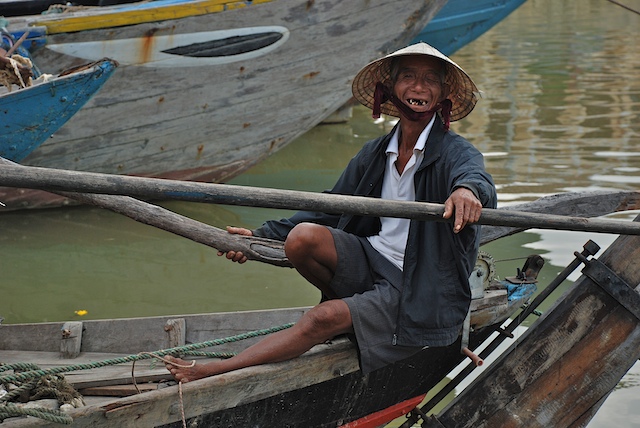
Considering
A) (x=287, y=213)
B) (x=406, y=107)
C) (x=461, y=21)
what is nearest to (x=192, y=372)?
(x=406, y=107)

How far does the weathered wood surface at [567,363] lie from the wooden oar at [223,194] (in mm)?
450

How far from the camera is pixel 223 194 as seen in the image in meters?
2.15

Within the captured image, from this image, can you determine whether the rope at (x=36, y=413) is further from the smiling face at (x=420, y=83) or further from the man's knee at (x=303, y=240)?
the smiling face at (x=420, y=83)

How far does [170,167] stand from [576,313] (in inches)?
161

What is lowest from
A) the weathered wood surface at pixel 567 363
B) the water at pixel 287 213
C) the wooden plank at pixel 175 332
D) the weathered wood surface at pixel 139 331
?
the water at pixel 287 213

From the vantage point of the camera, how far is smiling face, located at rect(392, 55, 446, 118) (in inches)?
103

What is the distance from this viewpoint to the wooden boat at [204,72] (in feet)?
18.7

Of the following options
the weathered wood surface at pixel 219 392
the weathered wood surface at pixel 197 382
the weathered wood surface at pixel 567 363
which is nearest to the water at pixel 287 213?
the weathered wood surface at pixel 567 363

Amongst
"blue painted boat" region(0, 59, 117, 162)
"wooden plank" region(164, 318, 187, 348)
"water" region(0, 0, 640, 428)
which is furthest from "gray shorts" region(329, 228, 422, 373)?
"blue painted boat" region(0, 59, 117, 162)

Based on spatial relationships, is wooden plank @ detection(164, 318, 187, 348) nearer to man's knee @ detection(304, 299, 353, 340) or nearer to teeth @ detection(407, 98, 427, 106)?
man's knee @ detection(304, 299, 353, 340)

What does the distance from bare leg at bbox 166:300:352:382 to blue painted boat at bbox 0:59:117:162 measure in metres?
2.61

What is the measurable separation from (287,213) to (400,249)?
3331 millimetres

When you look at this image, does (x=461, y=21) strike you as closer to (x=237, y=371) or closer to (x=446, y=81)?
(x=446, y=81)

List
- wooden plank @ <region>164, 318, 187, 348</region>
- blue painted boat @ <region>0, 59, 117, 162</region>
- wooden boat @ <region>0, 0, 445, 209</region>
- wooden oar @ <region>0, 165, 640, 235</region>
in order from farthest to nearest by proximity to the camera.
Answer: wooden boat @ <region>0, 0, 445, 209</region>, blue painted boat @ <region>0, 59, 117, 162</region>, wooden plank @ <region>164, 318, 187, 348</region>, wooden oar @ <region>0, 165, 640, 235</region>
